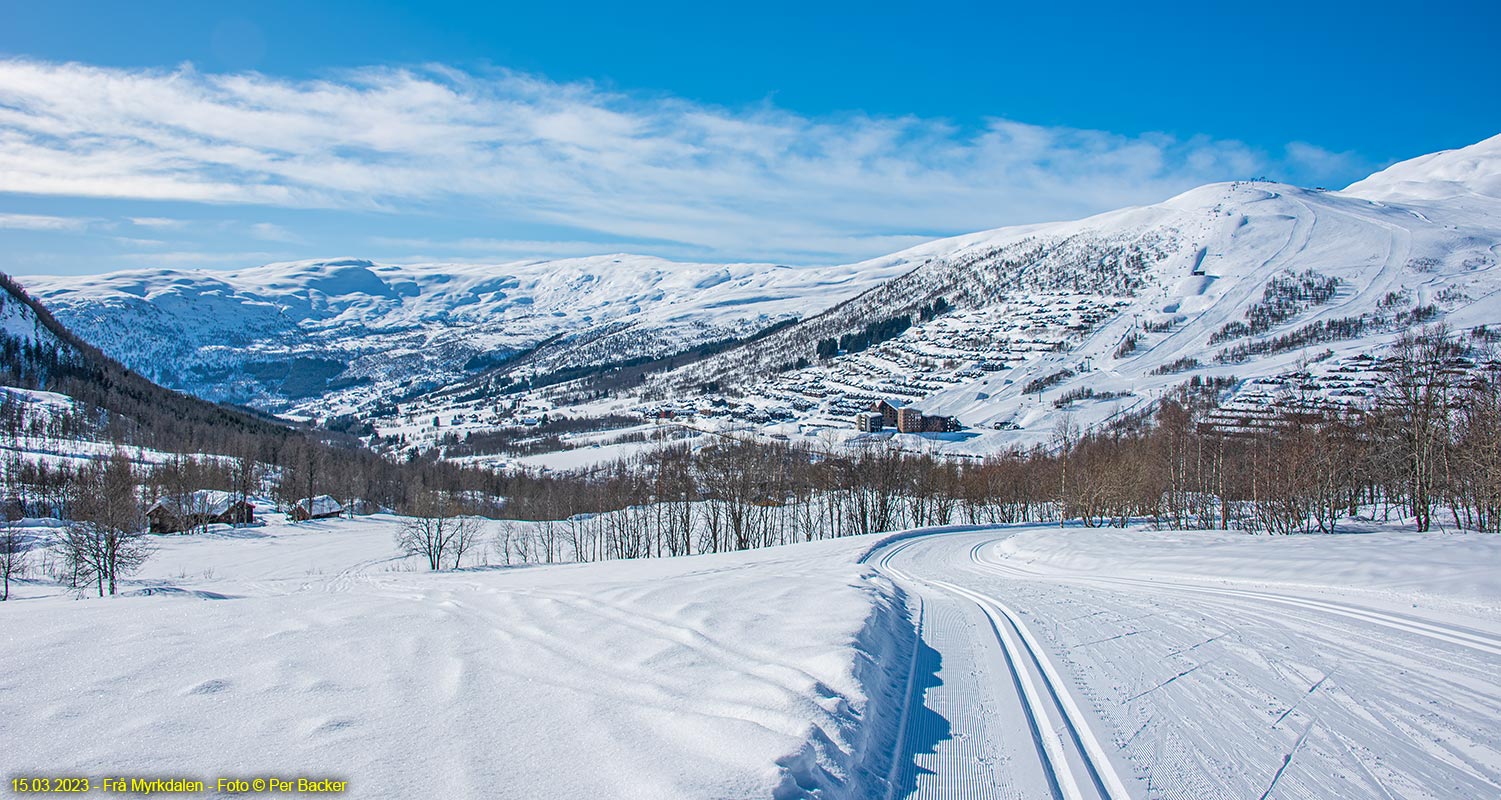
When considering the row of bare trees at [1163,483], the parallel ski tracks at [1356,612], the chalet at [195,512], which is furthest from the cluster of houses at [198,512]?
the parallel ski tracks at [1356,612]

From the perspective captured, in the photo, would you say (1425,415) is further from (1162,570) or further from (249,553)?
(249,553)

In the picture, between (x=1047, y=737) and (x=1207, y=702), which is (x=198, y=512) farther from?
(x=1207, y=702)

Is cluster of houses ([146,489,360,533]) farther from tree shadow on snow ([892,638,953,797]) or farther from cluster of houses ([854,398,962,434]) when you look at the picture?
cluster of houses ([854,398,962,434])

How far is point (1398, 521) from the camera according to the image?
3512 cm

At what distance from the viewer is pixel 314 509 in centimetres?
8788

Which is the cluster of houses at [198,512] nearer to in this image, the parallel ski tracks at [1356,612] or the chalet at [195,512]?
the chalet at [195,512]

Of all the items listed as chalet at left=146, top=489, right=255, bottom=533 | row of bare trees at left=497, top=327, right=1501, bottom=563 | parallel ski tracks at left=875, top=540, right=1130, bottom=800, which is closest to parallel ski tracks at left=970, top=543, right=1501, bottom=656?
parallel ski tracks at left=875, top=540, right=1130, bottom=800

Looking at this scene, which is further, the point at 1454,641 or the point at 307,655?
the point at 1454,641

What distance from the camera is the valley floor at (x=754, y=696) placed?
4699 mm

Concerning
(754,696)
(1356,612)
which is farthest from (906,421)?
(754,696)

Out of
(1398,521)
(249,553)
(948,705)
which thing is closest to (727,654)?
(948,705)

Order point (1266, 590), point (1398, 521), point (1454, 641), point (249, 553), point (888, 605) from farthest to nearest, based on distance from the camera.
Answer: point (249, 553) < point (1398, 521) < point (1266, 590) < point (888, 605) < point (1454, 641)

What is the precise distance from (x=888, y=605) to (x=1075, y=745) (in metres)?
5.94

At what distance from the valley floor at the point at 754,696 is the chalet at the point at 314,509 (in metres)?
89.3
